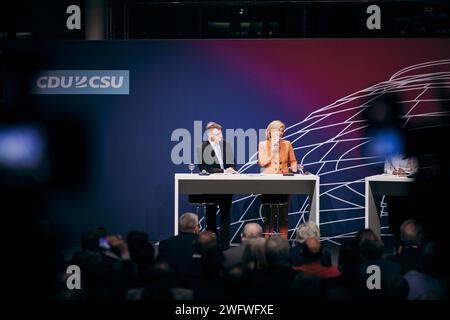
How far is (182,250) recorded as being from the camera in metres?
4.72

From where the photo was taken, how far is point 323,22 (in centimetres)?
1025

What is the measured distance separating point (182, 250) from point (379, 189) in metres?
3.20

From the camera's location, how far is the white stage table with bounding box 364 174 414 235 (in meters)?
7.06

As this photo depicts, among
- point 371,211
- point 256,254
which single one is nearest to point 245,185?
point 371,211

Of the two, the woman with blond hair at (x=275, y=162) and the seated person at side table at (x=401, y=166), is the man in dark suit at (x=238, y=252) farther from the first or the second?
the seated person at side table at (x=401, y=166)

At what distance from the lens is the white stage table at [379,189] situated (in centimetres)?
706

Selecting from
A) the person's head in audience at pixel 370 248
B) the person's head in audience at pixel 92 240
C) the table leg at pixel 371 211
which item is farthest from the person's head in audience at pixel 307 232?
the table leg at pixel 371 211

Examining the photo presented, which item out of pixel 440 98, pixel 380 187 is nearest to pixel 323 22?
pixel 440 98

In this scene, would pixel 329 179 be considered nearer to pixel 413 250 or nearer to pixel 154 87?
pixel 154 87

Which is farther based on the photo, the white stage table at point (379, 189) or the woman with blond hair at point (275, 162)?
the woman with blond hair at point (275, 162)

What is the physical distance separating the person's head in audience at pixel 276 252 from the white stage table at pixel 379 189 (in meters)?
3.09

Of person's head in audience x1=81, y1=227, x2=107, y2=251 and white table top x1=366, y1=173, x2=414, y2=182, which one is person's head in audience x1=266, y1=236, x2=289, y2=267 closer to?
person's head in audience x1=81, y1=227, x2=107, y2=251

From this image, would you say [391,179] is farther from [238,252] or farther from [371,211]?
[238,252]

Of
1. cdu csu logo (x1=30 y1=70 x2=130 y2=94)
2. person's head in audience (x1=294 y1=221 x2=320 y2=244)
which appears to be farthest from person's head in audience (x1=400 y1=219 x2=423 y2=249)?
cdu csu logo (x1=30 y1=70 x2=130 y2=94)
